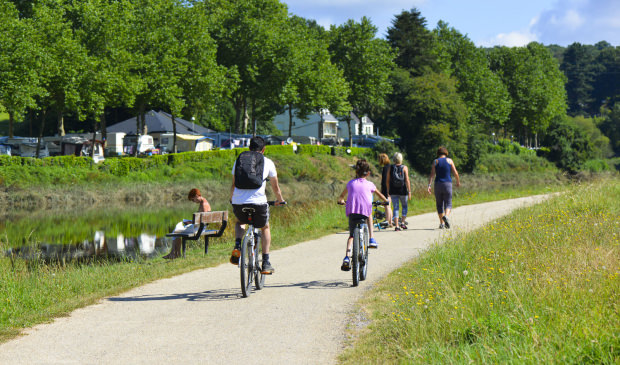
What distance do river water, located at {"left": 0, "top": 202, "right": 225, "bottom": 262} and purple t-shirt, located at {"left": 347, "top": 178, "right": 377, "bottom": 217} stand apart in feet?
21.2

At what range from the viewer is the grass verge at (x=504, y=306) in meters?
4.70

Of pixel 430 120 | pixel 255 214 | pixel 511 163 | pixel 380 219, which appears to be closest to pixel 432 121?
pixel 430 120

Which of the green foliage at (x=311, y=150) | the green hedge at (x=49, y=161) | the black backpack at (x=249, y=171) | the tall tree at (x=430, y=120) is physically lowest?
the black backpack at (x=249, y=171)

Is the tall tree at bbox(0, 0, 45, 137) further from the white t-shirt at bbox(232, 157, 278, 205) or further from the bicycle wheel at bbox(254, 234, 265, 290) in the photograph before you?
the white t-shirt at bbox(232, 157, 278, 205)

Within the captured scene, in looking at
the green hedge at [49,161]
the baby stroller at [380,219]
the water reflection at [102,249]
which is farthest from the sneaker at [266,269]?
the green hedge at [49,161]

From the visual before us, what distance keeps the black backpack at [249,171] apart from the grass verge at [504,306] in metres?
1.99

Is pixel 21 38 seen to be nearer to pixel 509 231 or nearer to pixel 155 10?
pixel 155 10

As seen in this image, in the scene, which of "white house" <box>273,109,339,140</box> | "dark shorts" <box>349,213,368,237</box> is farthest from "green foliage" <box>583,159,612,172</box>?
"dark shorts" <box>349,213,368,237</box>

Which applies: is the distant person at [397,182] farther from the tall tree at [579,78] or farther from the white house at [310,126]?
the tall tree at [579,78]

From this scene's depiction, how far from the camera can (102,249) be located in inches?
697

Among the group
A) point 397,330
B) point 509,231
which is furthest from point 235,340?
point 509,231

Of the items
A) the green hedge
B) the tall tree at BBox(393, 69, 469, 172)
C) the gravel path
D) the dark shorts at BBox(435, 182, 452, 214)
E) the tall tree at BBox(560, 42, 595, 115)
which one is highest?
the tall tree at BBox(560, 42, 595, 115)

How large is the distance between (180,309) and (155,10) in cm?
4501

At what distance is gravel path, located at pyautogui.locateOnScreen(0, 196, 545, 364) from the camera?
554 cm
